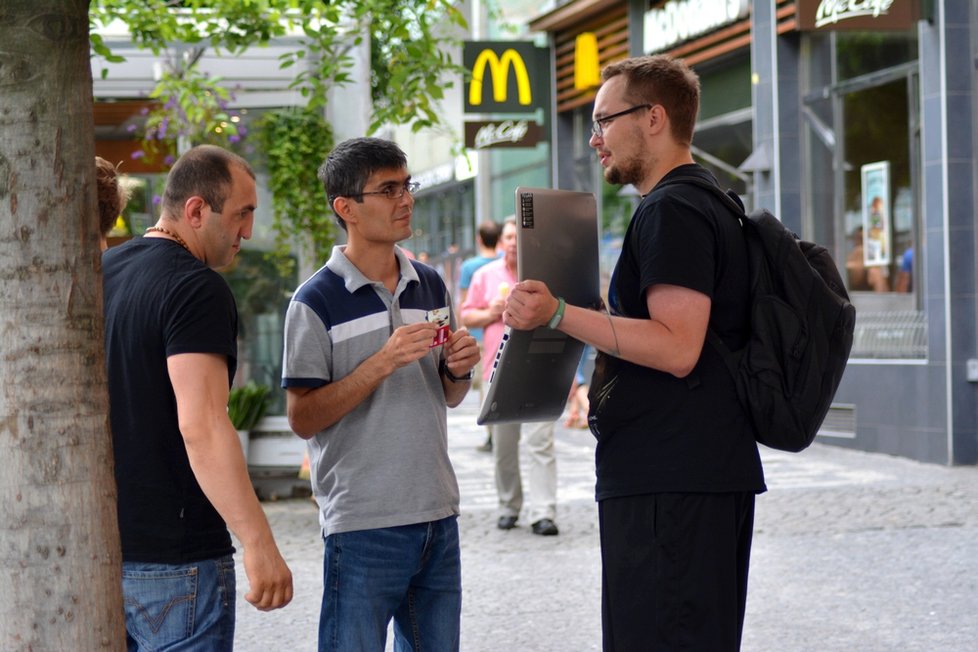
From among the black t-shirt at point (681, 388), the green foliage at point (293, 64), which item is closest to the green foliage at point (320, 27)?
the green foliage at point (293, 64)

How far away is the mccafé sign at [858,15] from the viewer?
11.7 m

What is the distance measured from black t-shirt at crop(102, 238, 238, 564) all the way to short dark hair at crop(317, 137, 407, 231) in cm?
65

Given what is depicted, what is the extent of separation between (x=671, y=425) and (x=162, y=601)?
1175mm

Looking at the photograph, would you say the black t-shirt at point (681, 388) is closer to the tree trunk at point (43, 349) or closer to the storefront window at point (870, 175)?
the tree trunk at point (43, 349)

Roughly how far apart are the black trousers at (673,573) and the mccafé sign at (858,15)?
31.6 ft

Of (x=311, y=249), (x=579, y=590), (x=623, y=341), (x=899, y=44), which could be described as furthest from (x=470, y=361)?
(x=899, y=44)

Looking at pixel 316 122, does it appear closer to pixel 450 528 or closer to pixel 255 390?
pixel 255 390

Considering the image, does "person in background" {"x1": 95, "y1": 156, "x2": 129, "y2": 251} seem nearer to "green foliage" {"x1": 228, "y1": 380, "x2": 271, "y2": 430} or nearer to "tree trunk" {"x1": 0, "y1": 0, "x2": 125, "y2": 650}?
"tree trunk" {"x1": 0, "y1": 0, "x2": 125, "y2": 650}

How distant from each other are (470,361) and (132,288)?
0.93m

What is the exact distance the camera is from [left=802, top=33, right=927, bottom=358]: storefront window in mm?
12641

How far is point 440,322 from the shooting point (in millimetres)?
3387

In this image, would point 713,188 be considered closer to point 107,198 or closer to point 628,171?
point 628,171

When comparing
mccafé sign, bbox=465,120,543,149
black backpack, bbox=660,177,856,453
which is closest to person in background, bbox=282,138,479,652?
black backpack, bbox=660,177,856,453

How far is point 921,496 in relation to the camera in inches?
382
